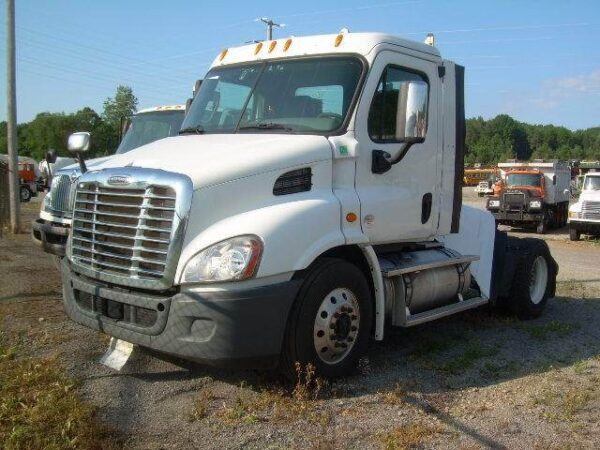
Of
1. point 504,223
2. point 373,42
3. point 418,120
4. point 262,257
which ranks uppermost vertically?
point 373,42

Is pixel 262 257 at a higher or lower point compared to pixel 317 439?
higher

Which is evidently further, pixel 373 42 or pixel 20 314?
pixel 20 314

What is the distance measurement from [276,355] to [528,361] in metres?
2.77

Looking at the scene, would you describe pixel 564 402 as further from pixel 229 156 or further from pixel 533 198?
pixel 533 198

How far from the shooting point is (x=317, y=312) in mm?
4633

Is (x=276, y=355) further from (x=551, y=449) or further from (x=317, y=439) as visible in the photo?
(x=551, y=449)

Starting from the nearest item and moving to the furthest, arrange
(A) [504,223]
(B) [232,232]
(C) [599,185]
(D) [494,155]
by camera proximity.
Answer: (B) [232,232]
(C) [599,185]
(A) [504,223]
(D) [494,155]

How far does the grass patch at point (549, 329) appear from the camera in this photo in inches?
268

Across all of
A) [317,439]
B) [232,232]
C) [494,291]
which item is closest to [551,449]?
[317,439]

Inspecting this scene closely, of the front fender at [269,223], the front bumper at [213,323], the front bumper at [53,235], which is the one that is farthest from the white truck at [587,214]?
the front bumper at [213,323]

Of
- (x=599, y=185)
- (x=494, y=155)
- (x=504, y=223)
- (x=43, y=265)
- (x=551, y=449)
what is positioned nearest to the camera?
(x=551, y=449)

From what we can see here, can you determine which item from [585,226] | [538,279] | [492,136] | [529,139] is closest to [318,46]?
[538,279]

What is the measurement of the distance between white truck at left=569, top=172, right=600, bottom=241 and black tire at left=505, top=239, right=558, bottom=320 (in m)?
12.3

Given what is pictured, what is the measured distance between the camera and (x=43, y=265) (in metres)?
9.88
